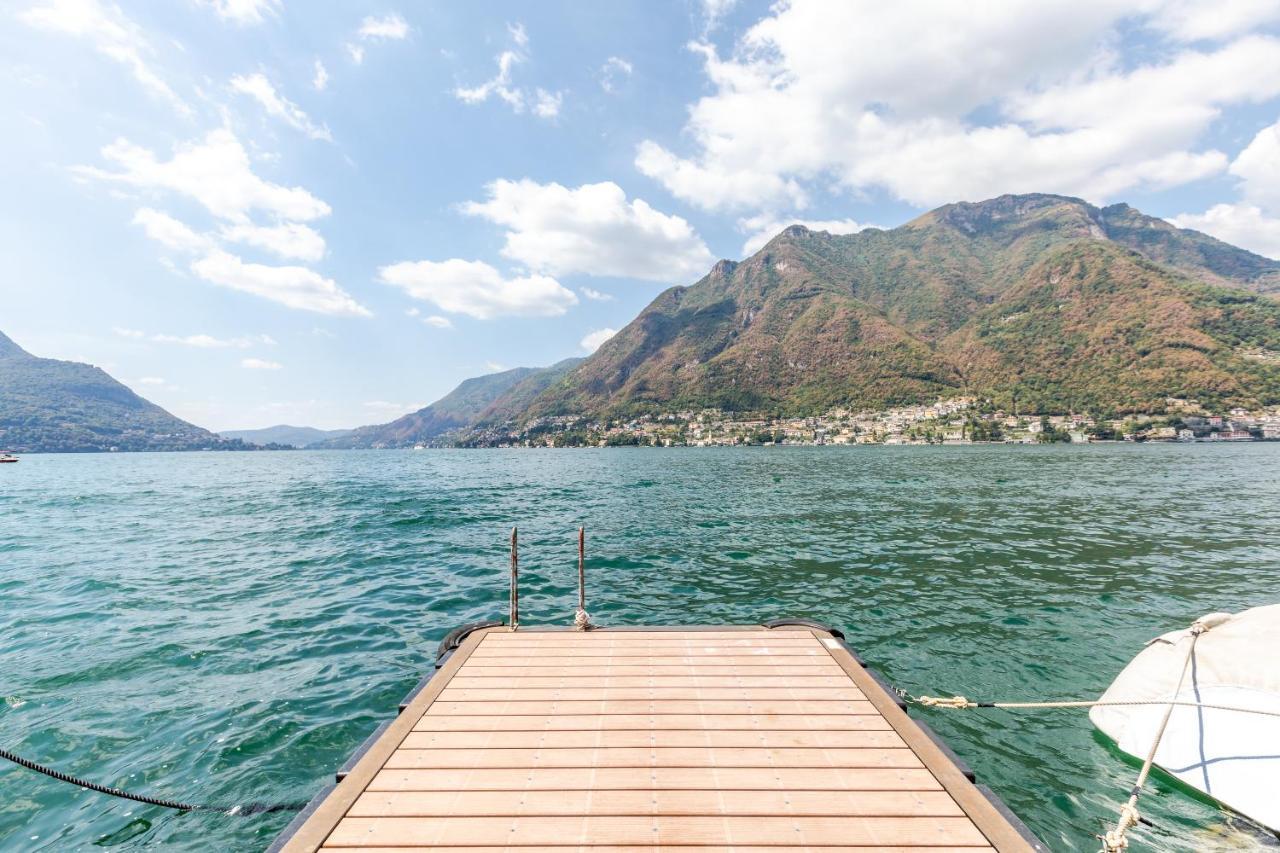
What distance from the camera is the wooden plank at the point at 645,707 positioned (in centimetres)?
602

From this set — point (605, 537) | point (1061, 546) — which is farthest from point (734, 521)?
point (1061, 546)

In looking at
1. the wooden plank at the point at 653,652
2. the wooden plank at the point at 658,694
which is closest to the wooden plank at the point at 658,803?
the wooden plank at the point at 658,694

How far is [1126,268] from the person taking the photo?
641ft

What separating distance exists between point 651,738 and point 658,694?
104 centimetres

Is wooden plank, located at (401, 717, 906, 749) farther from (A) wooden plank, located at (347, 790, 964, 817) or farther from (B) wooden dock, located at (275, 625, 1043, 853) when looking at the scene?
(A) wooden plank, located at (347, 790, 964, 817)

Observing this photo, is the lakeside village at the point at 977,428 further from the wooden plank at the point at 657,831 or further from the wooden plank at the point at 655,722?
the wooden plank at the point at 657,831

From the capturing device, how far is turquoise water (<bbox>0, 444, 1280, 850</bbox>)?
22.9 feet

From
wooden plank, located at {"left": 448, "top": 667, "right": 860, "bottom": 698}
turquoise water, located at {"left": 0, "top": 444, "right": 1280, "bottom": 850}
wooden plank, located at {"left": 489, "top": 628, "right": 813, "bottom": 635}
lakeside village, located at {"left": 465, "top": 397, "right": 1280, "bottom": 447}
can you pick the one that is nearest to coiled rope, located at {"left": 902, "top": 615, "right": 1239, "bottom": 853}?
turquoise water, located at {"left": 0, "top": 444, "right": 1280, "bottom": 850}

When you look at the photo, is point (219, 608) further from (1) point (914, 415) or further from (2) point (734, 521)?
(1) point (914, 415)

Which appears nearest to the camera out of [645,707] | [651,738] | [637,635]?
[651,738]

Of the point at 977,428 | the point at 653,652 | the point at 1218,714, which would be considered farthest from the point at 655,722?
the point at 977,428

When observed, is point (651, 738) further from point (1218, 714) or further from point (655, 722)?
point (1218, 714)

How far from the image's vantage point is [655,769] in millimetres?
4863

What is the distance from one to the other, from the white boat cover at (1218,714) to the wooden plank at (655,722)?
500 cm
